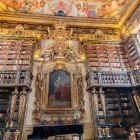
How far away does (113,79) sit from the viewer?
8.66 meters

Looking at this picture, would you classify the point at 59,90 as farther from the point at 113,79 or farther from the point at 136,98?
the point at 136,98

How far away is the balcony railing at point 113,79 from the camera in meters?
8.36

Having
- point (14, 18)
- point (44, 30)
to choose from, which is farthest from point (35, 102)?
point (14, 18)

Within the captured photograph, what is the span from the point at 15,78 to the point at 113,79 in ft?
15.4

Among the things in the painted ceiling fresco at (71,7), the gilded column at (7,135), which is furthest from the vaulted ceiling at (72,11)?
the gilded column at (7,135)

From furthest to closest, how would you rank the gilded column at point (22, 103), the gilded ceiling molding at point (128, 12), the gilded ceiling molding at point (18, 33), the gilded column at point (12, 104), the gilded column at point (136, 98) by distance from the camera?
the gilded ceiling molding at point (18, 33) < the gilded ceiling molding at point (128, 12) < the gilded column at point (136, 98) < the gilded column at point (22, 103) < the gilded column at point (12, 104)

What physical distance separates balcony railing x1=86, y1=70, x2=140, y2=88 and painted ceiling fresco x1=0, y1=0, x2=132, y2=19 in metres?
4.65

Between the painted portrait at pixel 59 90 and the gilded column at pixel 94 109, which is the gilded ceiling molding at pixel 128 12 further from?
the gilded column at pixel 94 109

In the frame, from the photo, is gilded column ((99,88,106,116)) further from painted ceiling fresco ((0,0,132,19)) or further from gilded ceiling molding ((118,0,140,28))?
painted ceiling fresco ((0,0,132,19))

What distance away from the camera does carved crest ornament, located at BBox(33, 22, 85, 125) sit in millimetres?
7879

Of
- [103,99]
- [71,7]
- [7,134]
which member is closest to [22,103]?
[7,134]

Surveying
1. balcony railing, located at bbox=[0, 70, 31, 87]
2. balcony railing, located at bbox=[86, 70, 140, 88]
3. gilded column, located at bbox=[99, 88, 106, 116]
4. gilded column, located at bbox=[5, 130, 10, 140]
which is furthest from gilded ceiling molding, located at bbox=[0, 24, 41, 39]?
gilded column, located at bbox=[5, 130, 10, 140]

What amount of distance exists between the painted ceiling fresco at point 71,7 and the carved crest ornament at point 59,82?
188cm

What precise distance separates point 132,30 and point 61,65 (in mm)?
4472
